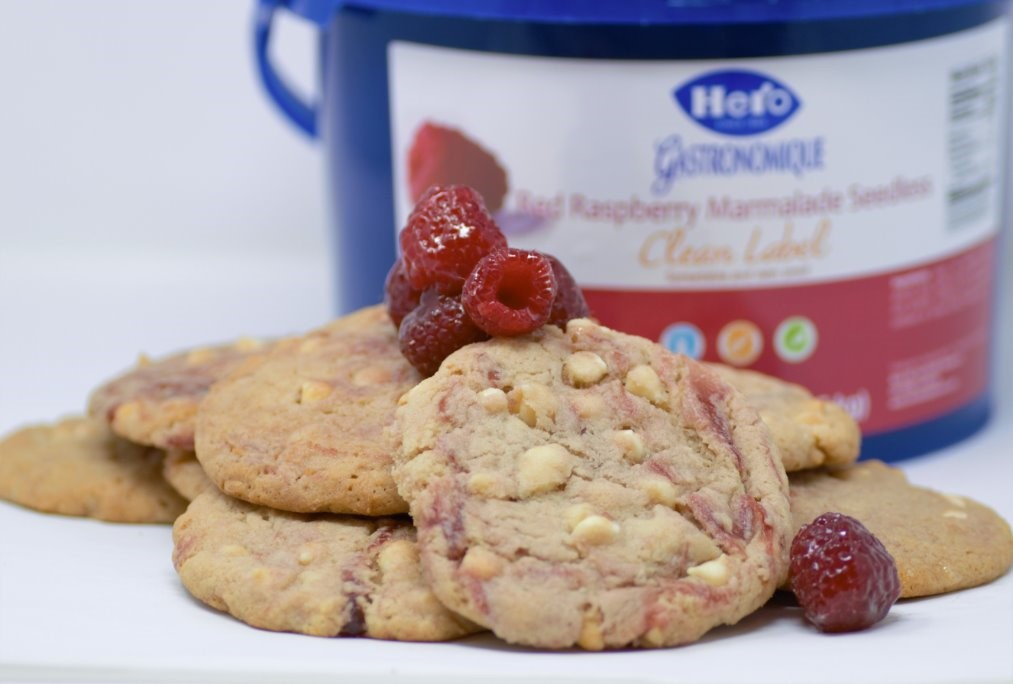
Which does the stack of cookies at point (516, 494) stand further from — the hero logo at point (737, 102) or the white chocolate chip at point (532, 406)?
the hero logo at point (737, 102)

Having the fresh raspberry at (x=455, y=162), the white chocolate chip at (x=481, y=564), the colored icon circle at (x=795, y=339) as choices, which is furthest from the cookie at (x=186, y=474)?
the colored icon circle at (x=795, y=339)

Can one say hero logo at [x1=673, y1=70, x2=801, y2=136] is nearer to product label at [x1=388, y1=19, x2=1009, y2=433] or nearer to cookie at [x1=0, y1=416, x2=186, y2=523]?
product label at [x1=388, y1=19, x2=1009, y2=433]

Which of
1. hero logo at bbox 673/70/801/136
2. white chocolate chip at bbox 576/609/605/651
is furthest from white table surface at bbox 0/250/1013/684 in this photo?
hero logo at bbox 673/70/801/136

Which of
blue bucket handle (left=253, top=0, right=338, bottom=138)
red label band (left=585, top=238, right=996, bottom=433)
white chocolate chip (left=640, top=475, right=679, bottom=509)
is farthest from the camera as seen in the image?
blue bucket handle (left=253, top=0, right=338, bottom=138)

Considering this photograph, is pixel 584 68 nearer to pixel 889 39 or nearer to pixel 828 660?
pixel 889 39

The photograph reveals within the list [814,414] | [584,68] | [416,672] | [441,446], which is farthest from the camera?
[584,68]

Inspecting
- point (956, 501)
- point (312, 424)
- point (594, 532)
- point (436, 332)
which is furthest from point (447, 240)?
point (956, 501)

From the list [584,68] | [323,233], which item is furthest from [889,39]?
[323,233]
